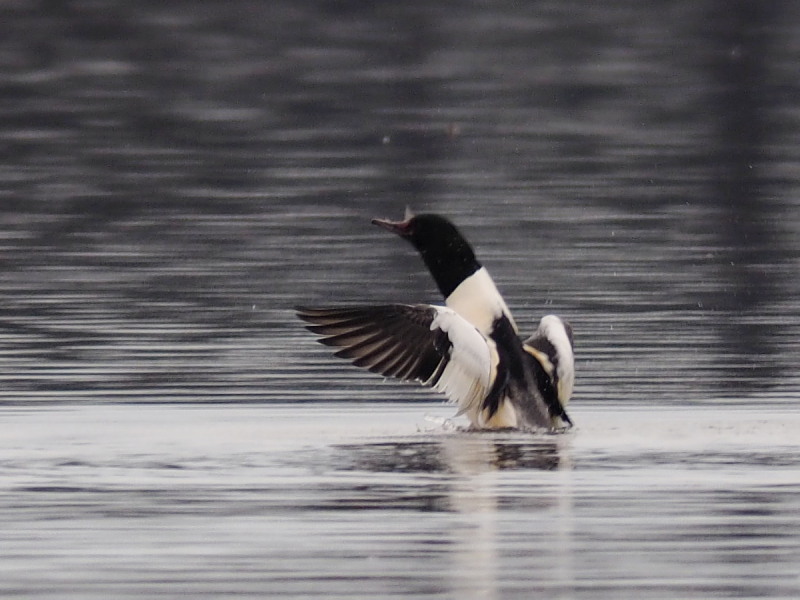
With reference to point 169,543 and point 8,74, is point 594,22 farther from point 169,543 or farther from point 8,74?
point 169,543

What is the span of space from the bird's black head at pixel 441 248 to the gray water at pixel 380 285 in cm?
60

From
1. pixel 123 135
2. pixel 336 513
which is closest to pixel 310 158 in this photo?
pixel 123 135

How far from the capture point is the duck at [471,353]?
367 inches

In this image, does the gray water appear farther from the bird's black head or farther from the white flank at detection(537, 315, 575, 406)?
the bird's black head

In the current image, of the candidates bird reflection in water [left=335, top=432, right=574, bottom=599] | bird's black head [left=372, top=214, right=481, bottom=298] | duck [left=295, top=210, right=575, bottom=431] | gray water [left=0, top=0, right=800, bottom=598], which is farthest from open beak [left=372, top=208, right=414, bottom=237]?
bird reflection in water [left=335, top=432, right=574, bottom=599]

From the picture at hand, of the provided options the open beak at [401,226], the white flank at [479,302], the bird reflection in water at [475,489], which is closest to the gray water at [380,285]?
the bird reflection in water at [475,489]

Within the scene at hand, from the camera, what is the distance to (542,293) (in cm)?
1420

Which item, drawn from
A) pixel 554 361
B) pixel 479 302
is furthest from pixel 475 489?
pixel 479 302

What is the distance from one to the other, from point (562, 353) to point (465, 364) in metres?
0.51

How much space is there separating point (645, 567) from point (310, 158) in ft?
48.9

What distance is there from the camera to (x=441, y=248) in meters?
10.2

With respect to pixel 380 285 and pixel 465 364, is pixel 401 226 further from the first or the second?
pixel 380 285

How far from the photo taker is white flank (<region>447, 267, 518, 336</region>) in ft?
32.2

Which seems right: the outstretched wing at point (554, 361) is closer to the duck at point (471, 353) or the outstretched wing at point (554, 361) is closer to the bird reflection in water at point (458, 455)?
the duck at point (471, 353)
